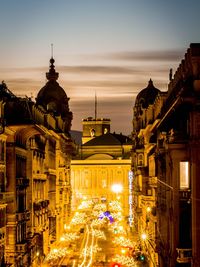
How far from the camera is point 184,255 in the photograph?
131ft

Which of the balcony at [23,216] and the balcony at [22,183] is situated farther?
the balcony at [22,183]

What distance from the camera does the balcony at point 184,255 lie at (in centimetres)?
3972

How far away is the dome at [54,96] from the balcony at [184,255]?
309 ft

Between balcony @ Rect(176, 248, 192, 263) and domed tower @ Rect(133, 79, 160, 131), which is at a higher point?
domed tower @ Rect(133, 79, 160, 131)

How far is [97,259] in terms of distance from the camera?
87.2m

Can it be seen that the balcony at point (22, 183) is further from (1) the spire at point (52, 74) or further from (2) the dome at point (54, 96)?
(1) the spire at point (52, 74)

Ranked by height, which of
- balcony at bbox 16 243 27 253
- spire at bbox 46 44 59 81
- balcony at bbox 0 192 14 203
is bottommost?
balcony at bbox 16 243 27 253

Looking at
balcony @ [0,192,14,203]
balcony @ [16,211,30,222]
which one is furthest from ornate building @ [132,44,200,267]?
balcony @ [16,211,30,222]

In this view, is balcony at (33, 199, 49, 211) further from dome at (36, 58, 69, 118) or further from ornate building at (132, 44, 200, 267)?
dome at (36, 58, 69, 118)

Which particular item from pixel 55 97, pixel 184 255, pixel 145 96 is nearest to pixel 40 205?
pixel 184 255

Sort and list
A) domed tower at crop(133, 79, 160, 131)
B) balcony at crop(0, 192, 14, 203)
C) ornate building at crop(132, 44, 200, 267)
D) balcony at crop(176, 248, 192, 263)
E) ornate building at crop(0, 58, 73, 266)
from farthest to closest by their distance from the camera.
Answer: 1. domed tower at crop(133, 79, 160, 131)
2. ornate building at crop(0, 58, 73, 266)
3. balcony at crop(0, 192, 14, 203)
4. balcony at crop(176, 248, 192, 263)
5. ornate building at crop(132, 44, 200, 267)

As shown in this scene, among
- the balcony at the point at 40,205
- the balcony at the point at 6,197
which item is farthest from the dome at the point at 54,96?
the balcony at the point at 6,197

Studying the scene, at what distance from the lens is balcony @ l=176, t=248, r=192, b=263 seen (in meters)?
39.7

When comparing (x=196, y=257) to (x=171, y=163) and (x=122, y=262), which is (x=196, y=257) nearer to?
(x=171, y=163)
